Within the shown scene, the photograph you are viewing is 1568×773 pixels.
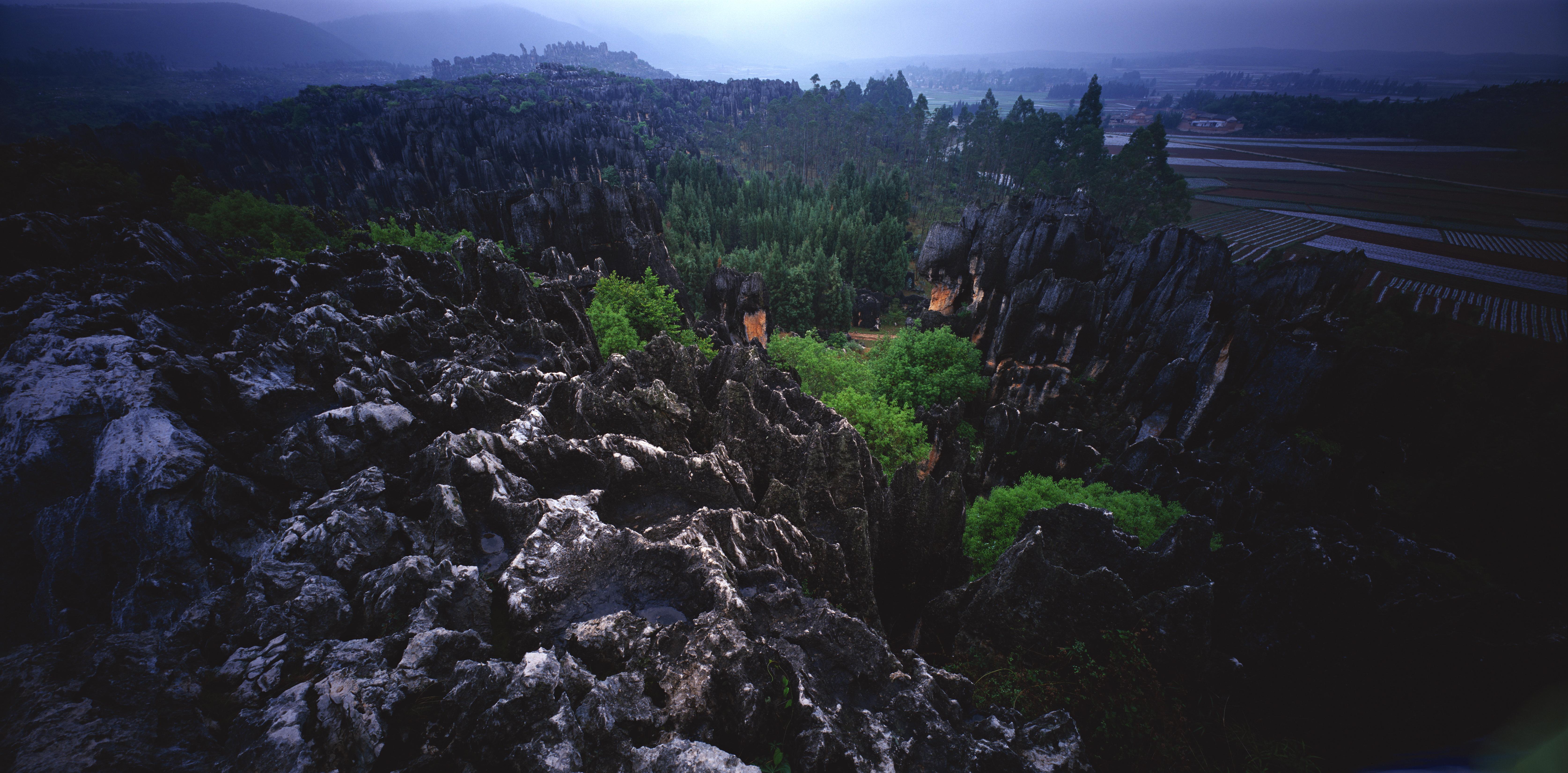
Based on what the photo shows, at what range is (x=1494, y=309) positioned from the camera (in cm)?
4984

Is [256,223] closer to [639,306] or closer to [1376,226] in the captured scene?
[639,306]

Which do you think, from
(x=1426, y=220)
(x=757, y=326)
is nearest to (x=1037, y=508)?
(x=757, y=326)

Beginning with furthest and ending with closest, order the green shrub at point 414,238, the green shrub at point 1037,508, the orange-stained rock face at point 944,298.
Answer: the orange-stained rock face at point 944,298 < the green shrub at point 414,238 < the green shrub at point 1037,508

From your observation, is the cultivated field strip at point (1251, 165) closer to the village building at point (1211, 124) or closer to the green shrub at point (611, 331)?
the village building at point (1211, 124)

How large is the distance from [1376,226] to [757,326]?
95748 mm

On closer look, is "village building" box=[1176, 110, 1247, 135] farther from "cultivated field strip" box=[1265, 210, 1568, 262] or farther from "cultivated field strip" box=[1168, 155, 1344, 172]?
"cultivated field strip" box=[1265, 210, 1568, 262]

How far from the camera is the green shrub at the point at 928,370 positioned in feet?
122

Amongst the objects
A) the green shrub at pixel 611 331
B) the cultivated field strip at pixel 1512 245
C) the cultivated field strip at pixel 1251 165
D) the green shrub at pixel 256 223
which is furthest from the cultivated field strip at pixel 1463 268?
the green shrub at pixel 256 223

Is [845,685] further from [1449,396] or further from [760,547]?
[1449,396]

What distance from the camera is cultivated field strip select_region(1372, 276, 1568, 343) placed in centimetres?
4631

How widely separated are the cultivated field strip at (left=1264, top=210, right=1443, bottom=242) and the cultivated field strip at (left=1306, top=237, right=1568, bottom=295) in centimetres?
559

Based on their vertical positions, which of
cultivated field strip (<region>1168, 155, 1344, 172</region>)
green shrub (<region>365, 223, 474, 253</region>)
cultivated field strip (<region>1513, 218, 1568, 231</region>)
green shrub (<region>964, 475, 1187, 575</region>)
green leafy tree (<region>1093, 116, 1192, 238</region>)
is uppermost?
cultivated field strip (<region>1168, 155, 1344, 172</region>)

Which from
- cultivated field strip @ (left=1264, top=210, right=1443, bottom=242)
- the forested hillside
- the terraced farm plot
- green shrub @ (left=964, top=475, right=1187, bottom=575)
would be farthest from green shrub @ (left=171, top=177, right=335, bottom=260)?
cultivated field strip @ (left=1264, top=210, right=1443, bottom=242)

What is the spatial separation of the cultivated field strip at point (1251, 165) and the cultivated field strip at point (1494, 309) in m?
70.2
